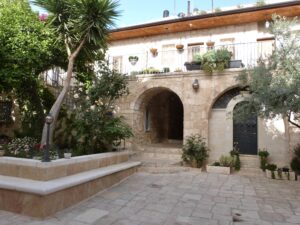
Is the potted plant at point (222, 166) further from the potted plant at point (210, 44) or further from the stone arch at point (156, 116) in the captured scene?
the potted plant at point (210, 44)

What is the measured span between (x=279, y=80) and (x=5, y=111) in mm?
11591

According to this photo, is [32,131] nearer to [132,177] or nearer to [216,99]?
[132,177]

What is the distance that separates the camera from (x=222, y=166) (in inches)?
397

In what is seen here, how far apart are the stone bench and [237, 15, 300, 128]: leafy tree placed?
4.69m

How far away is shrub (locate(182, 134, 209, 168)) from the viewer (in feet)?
33.9

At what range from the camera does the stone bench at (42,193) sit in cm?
482

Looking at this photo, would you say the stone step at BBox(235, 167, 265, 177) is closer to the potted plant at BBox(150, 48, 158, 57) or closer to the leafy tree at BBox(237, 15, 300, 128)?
the leafy tree at BBox(237, 15, 300, 128)

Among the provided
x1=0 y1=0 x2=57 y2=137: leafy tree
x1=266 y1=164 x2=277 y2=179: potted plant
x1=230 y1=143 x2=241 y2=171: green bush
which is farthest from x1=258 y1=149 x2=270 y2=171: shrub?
x1=0 y1=0 x2=57 y2=137: leafy tree

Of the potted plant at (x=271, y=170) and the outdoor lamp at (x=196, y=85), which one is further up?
the outdoor lamp at (x=196, y=85)

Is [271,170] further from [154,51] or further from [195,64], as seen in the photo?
[154,51]

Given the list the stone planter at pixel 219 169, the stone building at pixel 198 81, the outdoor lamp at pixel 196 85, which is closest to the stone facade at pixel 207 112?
the stone building at pixel 198 81

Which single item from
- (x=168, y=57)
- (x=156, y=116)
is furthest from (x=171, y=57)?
(x=156, y=116)

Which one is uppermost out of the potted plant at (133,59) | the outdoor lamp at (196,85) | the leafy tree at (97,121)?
the potted plant at (133,59)

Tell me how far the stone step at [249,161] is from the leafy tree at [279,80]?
3.44m
